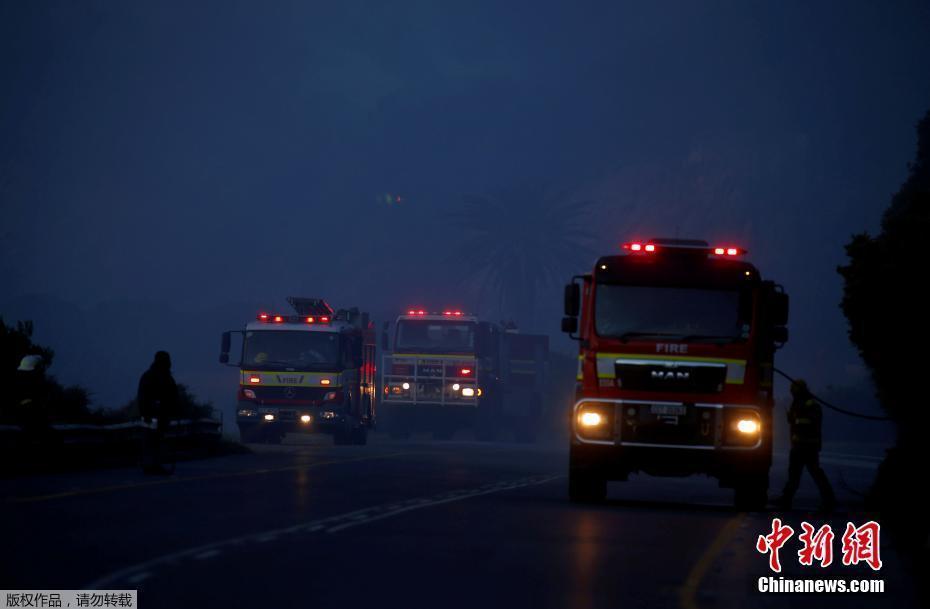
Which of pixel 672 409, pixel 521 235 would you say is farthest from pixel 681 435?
pixel 521 235

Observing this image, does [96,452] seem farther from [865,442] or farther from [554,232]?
[554,232]

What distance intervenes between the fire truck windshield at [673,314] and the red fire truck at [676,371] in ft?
0.04

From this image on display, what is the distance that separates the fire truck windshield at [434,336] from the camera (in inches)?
1981

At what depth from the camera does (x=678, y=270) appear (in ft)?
66.5

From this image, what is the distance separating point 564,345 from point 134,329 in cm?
4907

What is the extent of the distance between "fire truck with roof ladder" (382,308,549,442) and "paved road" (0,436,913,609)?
2653 cm

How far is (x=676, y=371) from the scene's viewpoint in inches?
778

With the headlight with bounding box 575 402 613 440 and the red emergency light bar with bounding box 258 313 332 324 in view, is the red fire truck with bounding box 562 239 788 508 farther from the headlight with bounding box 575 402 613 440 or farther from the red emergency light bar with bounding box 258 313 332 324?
the red emergency light bar with bounding box 258 313 332 324

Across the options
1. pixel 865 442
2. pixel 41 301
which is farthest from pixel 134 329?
pixel 865 442

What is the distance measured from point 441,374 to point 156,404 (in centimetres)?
2783

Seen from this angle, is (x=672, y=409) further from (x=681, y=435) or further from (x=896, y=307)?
(x=896, y=307)

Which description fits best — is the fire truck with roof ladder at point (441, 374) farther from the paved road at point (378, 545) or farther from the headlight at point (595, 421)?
the headlight at point (595, 421)

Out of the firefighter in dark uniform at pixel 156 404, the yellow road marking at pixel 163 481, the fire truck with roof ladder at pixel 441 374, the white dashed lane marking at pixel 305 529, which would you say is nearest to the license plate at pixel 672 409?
the white dashed lane marking at pixel 305 529

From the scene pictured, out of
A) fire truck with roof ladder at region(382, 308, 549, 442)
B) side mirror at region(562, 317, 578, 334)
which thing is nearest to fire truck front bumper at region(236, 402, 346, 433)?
fire truck with roof ladder at region(382, 308, 549, 442)
